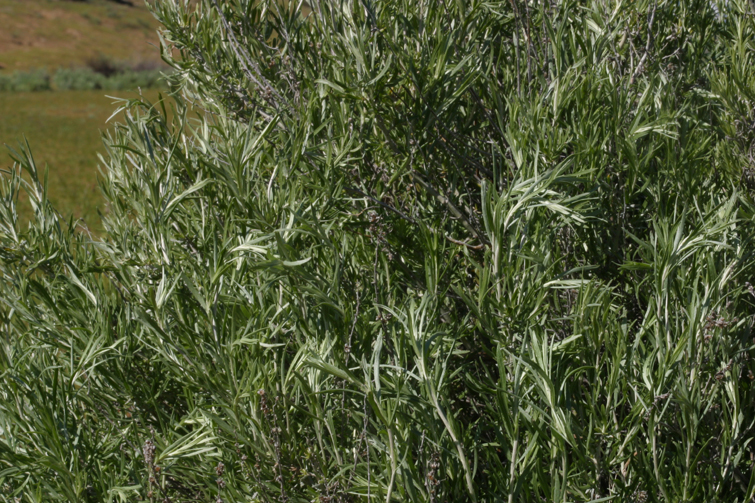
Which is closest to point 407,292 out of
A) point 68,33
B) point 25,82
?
point 25,82

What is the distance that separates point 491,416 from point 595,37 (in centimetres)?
132

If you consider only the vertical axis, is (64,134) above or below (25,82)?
above

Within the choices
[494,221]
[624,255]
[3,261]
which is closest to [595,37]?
[624,255]

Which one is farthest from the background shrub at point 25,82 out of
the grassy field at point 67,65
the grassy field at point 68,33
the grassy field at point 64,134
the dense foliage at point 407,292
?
the dense foliage at point 407,292

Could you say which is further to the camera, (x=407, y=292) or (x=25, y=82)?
(x=25, y=82)

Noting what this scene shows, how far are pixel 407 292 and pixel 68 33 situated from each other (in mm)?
80240

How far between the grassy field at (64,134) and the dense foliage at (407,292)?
12.0 m

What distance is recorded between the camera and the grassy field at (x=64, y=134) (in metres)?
18.6

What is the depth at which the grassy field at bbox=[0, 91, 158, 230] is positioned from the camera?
61.2 feet

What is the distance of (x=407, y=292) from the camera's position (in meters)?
1.74

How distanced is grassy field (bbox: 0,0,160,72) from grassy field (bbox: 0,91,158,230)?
1476cm

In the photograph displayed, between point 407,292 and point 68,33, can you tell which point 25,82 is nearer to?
point 68,33

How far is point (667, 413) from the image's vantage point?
4.66 ft

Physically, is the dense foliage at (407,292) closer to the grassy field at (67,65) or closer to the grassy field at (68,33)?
the grassy field at (67,65)
